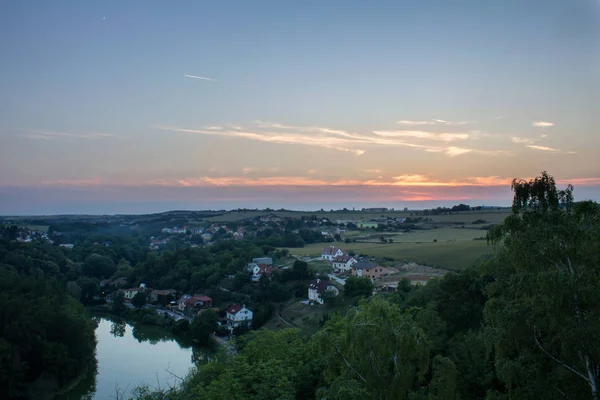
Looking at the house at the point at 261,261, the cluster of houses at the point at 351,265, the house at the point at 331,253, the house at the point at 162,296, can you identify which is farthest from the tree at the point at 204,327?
the house at the point at 331,253

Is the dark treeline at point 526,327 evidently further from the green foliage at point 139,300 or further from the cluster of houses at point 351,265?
the green foliage at point 139,300

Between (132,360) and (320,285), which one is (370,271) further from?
(132,360)

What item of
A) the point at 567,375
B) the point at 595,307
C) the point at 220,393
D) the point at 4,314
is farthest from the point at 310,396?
the point at 4,314

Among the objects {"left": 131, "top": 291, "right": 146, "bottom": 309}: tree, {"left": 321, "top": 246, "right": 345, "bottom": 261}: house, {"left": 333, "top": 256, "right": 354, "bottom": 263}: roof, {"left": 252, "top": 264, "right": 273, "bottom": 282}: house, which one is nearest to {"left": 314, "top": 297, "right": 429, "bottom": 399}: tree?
{"left": 333, "top": 256, "right": 354, "bottom": 263}: roof

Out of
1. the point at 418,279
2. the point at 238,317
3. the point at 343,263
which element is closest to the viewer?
the point at 418,279

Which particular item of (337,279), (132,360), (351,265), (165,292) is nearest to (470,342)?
(132,360)

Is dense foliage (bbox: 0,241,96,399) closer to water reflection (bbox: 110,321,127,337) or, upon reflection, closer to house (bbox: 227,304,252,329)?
water reflection (bbox: 110,321,127,337)

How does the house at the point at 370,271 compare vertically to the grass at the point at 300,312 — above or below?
above
